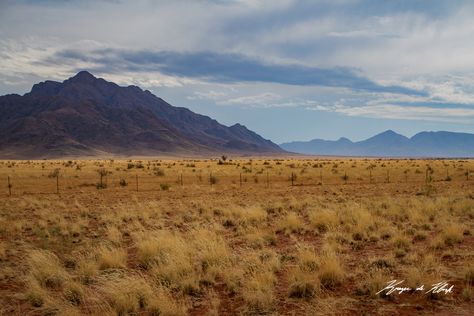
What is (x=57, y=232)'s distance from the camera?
17.0 meters

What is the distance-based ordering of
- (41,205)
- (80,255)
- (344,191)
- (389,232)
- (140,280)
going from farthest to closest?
1. (344,191)
2. (41,205)
3. (389,232)
4. (80,255)
5. (140,280)

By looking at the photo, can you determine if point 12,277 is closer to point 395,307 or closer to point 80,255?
point 80,255

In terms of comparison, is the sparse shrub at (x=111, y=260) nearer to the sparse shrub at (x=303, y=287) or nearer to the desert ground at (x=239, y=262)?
the desert ground at (x=239, y=262)

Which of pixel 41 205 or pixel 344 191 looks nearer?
pixel 41 205

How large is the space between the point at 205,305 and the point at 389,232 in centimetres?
893

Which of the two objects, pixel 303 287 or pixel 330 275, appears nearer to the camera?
pixel 303 287

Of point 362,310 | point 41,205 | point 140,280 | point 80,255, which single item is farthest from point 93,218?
point 362,310

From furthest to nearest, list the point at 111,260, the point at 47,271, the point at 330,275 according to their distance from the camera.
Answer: the point at 111,260 < the point at 47,271 < the point at 330,275

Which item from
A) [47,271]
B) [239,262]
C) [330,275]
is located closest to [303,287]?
[330,275]

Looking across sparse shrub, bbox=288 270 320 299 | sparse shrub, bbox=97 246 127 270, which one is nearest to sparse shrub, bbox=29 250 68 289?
sparse shrub, bbox=97 246 127 270

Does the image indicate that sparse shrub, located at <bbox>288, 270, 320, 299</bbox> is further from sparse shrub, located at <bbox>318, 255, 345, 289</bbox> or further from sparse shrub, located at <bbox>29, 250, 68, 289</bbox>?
sparse shrub, located at <bbox>29, 250, 68, 289</bbox>

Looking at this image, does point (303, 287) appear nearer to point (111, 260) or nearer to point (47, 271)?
point (111, 260)
